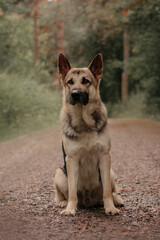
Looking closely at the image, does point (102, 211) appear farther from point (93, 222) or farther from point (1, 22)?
point (1, 22)

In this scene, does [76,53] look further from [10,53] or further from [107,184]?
[107,184]

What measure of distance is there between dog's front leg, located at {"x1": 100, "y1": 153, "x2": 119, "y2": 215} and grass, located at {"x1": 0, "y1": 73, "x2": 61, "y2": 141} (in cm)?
1089

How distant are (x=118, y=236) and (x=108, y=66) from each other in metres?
26.5

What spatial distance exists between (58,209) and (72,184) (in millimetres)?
573

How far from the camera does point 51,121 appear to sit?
18766mm

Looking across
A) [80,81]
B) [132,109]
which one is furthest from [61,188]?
[132,109]

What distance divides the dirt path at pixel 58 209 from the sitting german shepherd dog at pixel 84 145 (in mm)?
234

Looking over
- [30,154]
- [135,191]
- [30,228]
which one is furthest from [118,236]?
[30,154]

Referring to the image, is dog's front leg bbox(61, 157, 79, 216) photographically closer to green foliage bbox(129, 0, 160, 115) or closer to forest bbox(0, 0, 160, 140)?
forest bbox(0, 0, 160, 140)

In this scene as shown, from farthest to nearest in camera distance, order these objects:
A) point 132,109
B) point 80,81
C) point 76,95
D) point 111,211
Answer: point 132,109, point 80,81, point 76,95, point 111,211

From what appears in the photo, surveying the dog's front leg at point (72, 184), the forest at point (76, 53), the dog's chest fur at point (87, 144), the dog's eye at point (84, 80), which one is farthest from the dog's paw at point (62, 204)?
the forest at point (76, 53)

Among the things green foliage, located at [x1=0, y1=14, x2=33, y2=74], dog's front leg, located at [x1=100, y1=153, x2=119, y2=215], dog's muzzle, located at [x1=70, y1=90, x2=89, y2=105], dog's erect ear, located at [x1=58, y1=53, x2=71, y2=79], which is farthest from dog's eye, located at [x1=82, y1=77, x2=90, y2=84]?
green foliage, located at [x1=0, y1=14, x2=33, y2=74]

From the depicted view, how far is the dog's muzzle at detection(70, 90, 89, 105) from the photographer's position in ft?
14.8

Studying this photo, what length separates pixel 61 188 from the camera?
4801 mm
